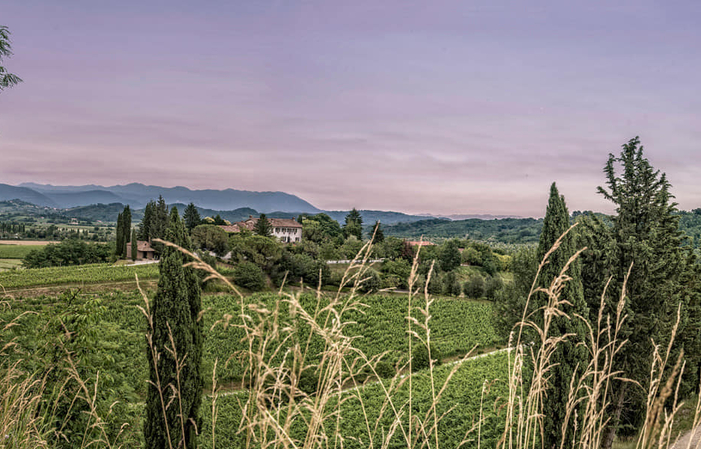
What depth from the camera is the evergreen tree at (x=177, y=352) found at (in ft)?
18.9

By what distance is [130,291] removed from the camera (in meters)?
26.6

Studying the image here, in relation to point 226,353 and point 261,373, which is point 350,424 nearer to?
point 226,353

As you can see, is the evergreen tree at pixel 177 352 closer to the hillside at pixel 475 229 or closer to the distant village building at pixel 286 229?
the distant village building at pixel 286 229

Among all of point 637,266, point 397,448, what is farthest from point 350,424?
point 637,266

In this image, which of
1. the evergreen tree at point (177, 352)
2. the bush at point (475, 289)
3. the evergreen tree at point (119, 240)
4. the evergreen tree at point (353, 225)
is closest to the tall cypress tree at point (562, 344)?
the evergreen tree at point (177, 352)

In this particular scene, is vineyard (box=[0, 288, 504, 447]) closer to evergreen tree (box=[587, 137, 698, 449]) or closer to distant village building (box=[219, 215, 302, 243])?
evergreen tree (box=[587, 137, 698, 449])

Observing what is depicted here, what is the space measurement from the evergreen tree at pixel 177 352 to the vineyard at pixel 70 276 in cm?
2253

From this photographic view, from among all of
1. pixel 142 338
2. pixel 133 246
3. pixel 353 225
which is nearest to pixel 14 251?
pixel 133 246

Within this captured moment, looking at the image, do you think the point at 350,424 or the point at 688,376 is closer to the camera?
the point at 350,424

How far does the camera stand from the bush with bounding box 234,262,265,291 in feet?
105

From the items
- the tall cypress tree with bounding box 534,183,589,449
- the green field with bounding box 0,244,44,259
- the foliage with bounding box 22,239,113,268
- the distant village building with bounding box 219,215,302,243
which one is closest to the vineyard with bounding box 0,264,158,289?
the foliage with bounding box 22,239,113,268

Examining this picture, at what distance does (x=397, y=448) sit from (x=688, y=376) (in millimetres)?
10741

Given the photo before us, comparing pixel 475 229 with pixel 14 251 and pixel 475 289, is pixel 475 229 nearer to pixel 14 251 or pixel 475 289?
pixel 475 289

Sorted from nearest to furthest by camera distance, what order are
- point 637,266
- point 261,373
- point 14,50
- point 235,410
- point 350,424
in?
point 261,373, point 14,50, point 637,266, point 350,424, point 235,410
